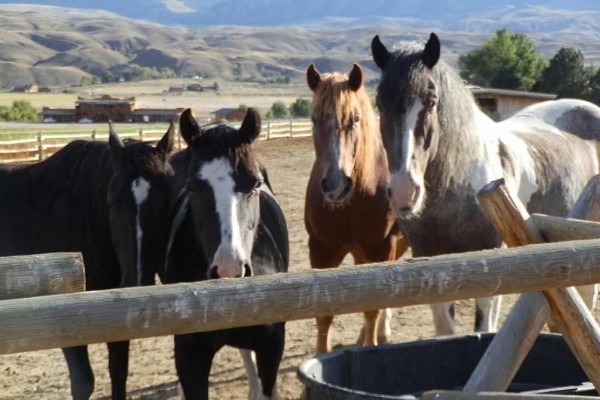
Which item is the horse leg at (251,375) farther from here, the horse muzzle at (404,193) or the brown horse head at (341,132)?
the horse muzzle at (404,193)

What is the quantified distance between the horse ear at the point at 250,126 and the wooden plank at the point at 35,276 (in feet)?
6.54

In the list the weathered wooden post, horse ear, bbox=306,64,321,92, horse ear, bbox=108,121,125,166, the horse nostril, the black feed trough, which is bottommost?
the weathered wooden post

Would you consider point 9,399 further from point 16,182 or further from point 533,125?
point 533,125

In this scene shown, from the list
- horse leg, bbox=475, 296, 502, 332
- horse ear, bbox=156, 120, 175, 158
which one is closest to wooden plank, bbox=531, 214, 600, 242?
horse leg, bbox=475, 296, 502, 332

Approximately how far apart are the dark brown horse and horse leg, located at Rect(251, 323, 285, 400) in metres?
1.07

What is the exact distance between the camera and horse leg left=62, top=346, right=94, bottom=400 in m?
4.79

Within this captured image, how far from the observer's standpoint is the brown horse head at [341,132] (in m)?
5.25

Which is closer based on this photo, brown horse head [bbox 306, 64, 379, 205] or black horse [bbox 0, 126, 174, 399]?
black horse [bbox 0, 126, 174, 399]

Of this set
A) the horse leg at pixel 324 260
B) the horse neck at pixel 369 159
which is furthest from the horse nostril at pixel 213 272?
the horse leg at pixel 324 260

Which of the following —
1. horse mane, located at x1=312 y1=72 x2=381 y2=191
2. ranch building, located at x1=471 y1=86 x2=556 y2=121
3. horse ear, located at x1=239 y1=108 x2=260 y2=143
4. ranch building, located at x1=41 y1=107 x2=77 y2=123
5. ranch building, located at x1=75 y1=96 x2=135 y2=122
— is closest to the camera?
horse ear, located at x1=239 y1=108 x2=260 y2=143

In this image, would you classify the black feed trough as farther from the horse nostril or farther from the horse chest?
the horse chest

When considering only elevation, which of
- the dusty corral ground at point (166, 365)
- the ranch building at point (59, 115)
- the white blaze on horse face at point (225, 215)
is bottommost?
the ranch building at point (59, 115)

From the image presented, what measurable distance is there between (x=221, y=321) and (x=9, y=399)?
3.96m

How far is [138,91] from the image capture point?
151 metres
